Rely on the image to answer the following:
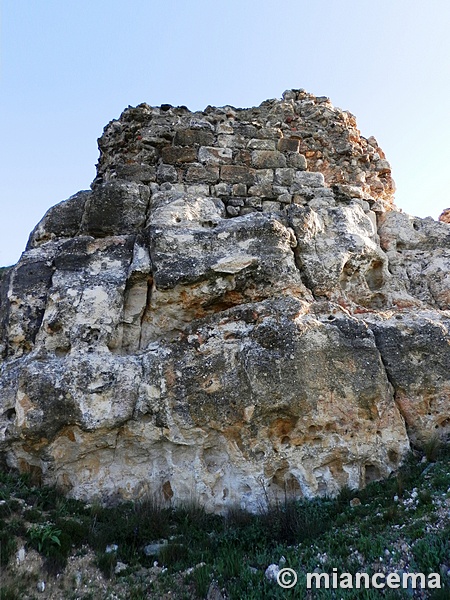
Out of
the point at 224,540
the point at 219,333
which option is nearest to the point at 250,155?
the point at 219,333

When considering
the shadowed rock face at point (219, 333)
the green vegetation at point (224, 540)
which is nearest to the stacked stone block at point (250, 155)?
the shadowed rock face at point (219, 333)

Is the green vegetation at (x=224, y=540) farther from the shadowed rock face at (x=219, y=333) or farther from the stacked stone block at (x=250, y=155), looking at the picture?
the stacked stone block at (x=250, y=155)

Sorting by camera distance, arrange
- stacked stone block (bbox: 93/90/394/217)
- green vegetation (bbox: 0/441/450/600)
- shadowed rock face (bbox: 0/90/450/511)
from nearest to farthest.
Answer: green vegetation (bbox: 0/441/450/600) < shadowed rock face (bbox: 0/90/450/511) < stacked stone block (bbox: 93/90/394/217)

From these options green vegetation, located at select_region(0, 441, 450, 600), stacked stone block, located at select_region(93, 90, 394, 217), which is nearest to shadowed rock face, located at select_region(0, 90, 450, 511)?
stacked stone block, located at select_region(93, 90, 394, 217)

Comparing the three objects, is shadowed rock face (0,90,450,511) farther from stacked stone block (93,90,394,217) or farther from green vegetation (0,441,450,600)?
green vegetation (0,441,450,600)

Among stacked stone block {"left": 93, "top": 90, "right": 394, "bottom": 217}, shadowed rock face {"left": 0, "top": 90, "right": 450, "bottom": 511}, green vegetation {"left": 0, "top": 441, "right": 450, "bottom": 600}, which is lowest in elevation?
green vegetation {"left": 0, "top": 441, "right": 450, "bottom": 600}

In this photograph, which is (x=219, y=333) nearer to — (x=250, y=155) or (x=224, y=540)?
Answer: (x=224, y=540)

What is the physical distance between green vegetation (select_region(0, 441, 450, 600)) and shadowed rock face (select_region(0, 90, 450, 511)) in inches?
10.4

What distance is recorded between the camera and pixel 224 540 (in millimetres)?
3926

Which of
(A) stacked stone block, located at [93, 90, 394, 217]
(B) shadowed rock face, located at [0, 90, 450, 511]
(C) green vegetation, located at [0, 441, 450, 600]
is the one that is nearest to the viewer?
(C) green vegetation, located at [0, 441, 450, 600]

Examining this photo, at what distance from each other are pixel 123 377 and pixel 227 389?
103 centimetres

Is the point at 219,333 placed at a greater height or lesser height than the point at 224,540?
greater

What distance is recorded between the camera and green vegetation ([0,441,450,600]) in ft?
10.7

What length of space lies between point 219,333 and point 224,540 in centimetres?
188
